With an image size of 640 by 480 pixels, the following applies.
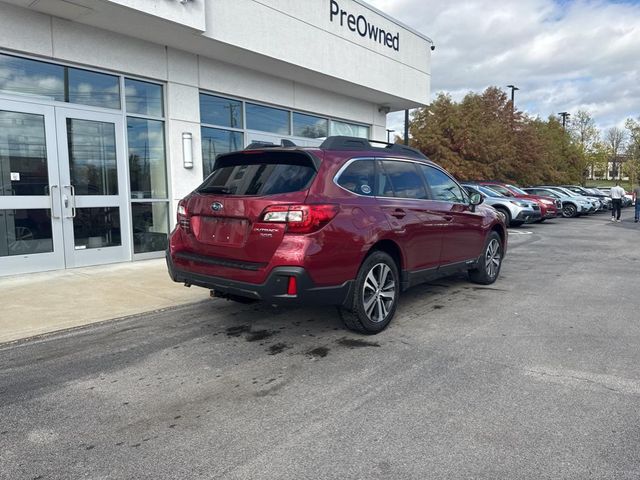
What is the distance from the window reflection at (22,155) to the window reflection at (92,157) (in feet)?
1.55

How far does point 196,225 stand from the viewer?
4.74 meters

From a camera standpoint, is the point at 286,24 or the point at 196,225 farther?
the point at 286,24

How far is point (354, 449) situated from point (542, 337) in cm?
290

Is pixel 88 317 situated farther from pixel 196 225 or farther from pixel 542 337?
pixel 542 337

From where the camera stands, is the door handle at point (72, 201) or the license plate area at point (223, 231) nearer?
the license plate area at point (223, 231)

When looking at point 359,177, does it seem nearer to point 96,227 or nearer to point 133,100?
point 96,227

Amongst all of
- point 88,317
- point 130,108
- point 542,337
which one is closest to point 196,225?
point 88,317

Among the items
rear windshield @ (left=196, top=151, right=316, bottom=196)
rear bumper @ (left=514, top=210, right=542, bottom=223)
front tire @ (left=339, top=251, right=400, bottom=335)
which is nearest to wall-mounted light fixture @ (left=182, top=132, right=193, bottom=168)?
rear windshield @ (left=196, top=151, right=316, bottom=196)

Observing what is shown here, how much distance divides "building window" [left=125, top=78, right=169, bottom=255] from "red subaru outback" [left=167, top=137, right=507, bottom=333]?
15.8 ft

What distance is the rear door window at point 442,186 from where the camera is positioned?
19.6ft

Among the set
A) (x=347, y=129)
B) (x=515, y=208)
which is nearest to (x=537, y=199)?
(x=515, y=208)

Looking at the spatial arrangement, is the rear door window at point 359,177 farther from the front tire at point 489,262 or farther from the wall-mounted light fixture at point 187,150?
the wall-mounted light fixture at point 187,150

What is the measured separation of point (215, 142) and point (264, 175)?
663 centimetres

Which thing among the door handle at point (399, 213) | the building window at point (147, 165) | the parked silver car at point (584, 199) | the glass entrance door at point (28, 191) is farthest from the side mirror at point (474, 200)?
the parked silver car at point (584, 199)
